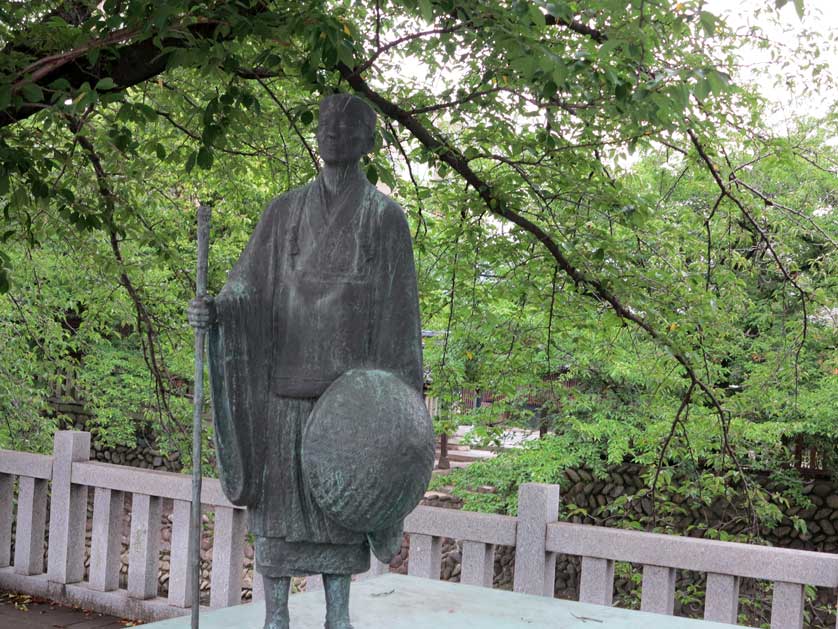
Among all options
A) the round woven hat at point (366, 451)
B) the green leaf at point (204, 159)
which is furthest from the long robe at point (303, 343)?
the green leaf at point (204, 159)

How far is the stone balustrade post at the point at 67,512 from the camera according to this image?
5.71 meters

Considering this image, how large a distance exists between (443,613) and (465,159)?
2214 millimetres

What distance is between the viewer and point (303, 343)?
8.20 feet

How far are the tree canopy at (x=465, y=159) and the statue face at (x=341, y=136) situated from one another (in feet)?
1.65

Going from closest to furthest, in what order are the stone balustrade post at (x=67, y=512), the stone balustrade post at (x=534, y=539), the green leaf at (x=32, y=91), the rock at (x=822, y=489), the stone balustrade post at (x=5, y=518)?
the green leaf at (x=32, y=91), the stone balustrade post at (x=534, y=539), the stone balustrade post at (x=67, y=512), the stone balustrade post at (x=5, y=518), the rock at (x=822, y=489)

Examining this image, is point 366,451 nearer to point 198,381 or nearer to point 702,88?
point 198,381

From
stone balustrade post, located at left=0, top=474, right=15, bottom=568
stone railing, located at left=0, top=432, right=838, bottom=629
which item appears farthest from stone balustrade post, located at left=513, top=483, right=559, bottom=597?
stone balustrade post, located at left=0, top=474, right=15, bottom=568

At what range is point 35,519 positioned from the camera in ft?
19.5

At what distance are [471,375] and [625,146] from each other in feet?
5.81

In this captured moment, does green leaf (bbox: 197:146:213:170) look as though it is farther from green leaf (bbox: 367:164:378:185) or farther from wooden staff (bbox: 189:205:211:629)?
wooden staff (bbox: 189:205:211:629)

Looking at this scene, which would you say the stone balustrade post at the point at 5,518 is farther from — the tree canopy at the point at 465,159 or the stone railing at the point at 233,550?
the tree canopy at the point at 465,159

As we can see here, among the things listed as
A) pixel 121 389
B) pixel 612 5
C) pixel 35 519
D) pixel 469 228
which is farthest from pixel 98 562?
pixel 121 389

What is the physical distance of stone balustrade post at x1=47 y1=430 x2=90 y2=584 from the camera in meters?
5.71

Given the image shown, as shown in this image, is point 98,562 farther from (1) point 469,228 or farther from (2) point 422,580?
(1) point 469,228
